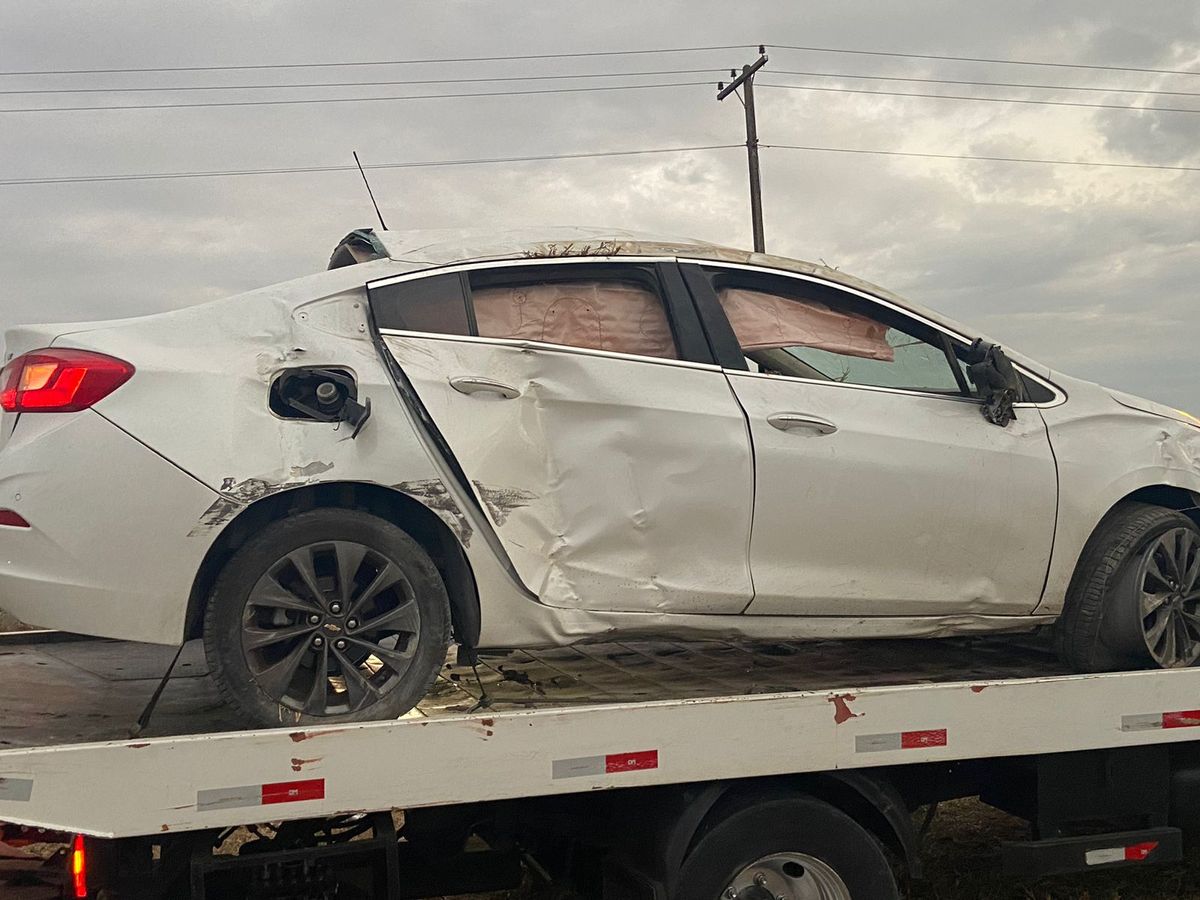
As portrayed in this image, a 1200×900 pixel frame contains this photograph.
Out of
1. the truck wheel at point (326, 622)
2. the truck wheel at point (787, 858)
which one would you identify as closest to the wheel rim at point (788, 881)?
the truck wheel at point (787, 858)

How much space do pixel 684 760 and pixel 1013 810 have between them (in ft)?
4.94

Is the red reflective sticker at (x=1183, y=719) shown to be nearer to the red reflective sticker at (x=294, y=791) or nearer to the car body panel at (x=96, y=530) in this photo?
the red reflective sticker at (x=294, y=791)

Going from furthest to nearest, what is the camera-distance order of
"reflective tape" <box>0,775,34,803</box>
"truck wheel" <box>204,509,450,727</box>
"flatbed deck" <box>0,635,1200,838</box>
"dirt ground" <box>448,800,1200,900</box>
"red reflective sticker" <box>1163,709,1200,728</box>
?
"dirt ground" <box>448,800,1200,900</box> < "red reflective sticker" <box>1163,709,1200,728</box> < "truck wheel" <box>204,509,450,727</box> < "flatbed deck" <box>0,635,1200,838</box> < "reflective tape" <box>0,775,34,803</box>

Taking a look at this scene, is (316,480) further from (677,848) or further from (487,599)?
(677,848)

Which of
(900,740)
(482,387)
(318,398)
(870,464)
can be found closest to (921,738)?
(900,740)

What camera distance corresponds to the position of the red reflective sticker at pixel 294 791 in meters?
2.88

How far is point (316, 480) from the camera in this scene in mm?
3232

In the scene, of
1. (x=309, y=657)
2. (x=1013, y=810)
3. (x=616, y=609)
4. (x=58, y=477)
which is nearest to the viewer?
(x=58, y=477)

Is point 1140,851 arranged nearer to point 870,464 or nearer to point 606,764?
point 870,464

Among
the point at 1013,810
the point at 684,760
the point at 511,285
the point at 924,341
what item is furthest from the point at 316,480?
the point at 1013,810

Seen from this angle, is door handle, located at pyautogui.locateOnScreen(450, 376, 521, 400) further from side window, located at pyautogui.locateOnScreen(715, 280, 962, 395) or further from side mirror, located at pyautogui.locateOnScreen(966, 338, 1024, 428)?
side mirror, located at pyautogui.locateOnScreen(966, 338, 1024, 428)

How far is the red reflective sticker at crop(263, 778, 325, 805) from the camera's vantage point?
288 centimetres

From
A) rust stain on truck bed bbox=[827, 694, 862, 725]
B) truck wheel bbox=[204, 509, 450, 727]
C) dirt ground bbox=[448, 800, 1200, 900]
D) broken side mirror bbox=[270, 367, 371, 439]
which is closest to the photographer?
truck wheel bbox=[204, 509, 450, 727]

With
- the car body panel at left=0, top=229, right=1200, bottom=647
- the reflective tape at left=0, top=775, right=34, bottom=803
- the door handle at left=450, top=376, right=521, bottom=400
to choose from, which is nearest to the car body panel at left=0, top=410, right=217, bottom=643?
the car body panel at left=0, top=229, right=1200, bottom=647
